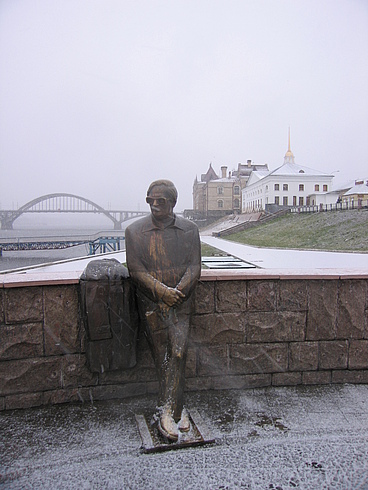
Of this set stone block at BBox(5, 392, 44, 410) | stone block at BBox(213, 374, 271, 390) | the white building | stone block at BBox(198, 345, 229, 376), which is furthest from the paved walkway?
the white building

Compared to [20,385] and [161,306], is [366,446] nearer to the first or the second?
[161,306]

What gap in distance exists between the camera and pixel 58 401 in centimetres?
301

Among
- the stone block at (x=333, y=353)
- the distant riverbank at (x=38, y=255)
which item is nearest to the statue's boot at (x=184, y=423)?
the stone block at (x=333, y=353)

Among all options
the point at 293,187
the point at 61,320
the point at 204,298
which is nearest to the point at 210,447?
the point at 204,298

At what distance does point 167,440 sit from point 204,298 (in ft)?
3.88

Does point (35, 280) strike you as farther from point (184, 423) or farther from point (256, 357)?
point (256, 357)

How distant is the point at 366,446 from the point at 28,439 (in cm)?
224

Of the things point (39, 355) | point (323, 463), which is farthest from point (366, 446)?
point (39, 355)

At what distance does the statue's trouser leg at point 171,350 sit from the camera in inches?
103

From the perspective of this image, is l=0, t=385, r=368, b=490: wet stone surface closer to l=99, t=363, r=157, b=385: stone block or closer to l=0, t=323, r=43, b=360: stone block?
l=99, t=363, r=157, b=385: stone block

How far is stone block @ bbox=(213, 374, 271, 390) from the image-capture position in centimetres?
329

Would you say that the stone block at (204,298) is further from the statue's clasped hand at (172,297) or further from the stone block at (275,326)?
the statue's clasped hand at (172,297)

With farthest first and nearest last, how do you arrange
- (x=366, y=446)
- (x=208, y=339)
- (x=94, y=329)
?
(x=208, y=339) < (x=94, y=329) < (x=366, y=446)

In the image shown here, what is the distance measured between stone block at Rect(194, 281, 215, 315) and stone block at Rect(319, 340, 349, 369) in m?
1.08
